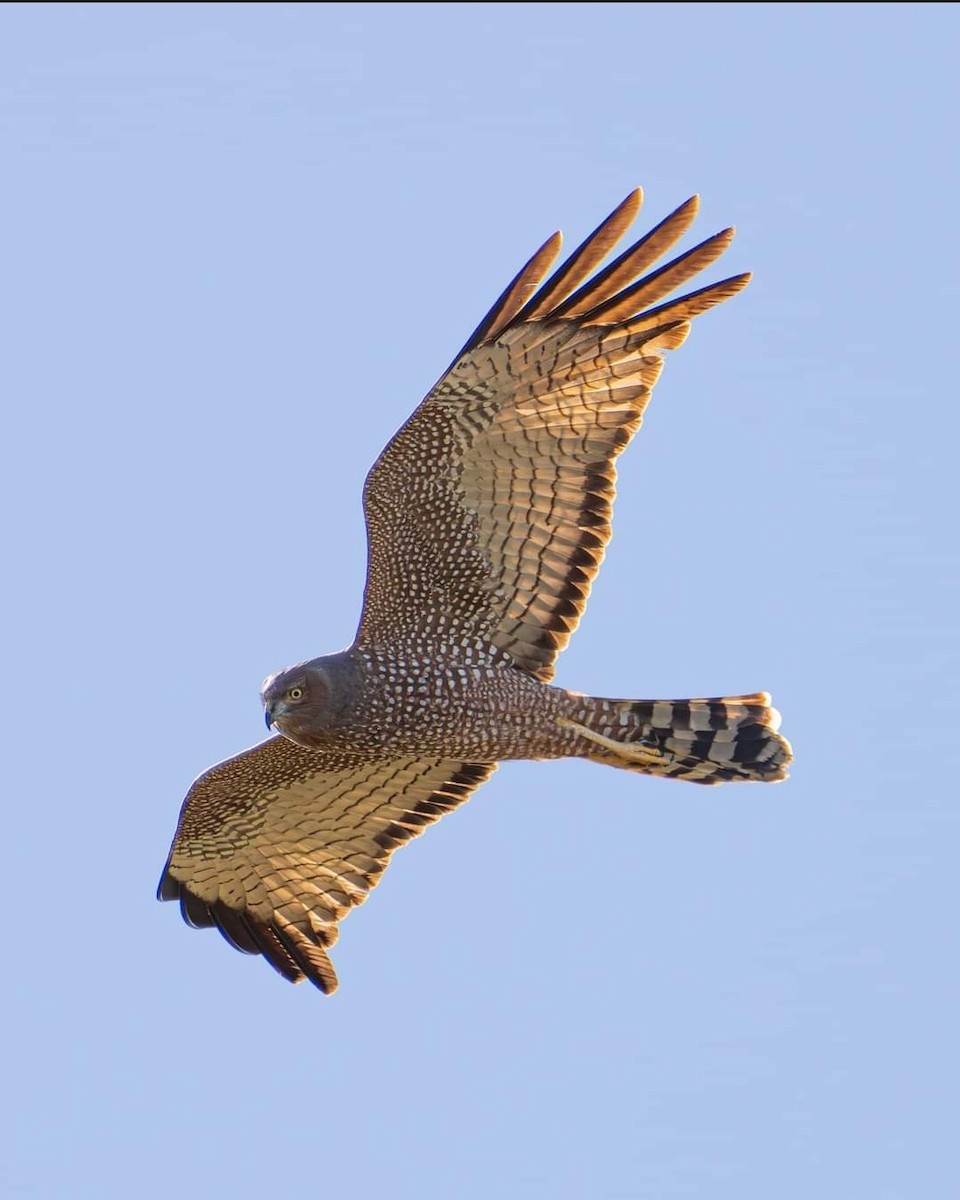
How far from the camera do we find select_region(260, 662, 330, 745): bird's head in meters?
13.8

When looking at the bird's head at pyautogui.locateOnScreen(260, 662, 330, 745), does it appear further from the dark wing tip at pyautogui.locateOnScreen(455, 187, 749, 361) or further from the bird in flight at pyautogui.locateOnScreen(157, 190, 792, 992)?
the dark wing tip at pyautogui.locateOnScreen(455, 187, 749, 361)

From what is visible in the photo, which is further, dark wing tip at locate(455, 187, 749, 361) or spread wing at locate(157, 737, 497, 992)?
spread wing at locate(157, 737, 497, 992)

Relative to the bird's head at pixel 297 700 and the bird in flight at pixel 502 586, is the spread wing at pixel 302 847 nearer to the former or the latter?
the bird in flight at pixel 502 586

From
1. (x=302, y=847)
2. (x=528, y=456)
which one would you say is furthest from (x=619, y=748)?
(x=302, y=847)

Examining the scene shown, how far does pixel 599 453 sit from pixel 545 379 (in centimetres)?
63

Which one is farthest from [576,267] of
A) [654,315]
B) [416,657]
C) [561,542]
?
[416,657]

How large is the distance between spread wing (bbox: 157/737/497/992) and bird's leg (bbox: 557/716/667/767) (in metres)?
1.22

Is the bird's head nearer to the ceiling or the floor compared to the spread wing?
nearer to the ceiling

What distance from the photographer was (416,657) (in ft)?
46.6

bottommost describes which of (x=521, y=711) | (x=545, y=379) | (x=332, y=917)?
(x=332, y=917)

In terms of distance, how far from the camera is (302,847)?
1541cm

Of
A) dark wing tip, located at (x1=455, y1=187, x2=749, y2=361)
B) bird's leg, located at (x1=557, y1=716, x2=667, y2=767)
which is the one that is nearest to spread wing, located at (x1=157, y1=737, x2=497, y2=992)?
bird's leg, located at (x1=557, y1=716, x2=667, y2=767)

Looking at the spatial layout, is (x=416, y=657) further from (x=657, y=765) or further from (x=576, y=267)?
(x=576, y=267)

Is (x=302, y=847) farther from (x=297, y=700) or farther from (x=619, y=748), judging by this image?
(x=619, y=748)
